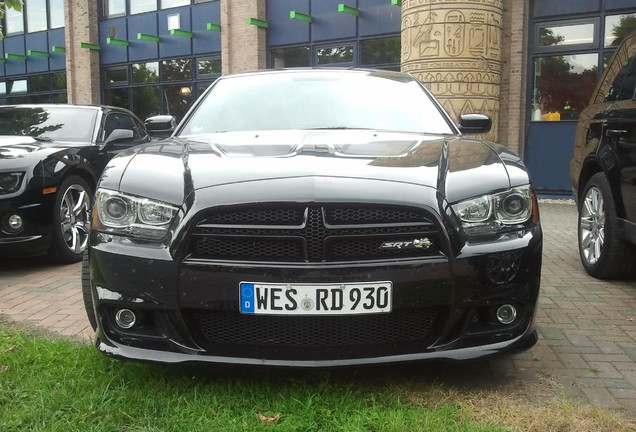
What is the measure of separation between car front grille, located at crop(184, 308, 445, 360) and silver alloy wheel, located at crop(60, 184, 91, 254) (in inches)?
139

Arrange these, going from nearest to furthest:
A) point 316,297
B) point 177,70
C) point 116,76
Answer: point 316,297 < point 177,70 < point 116,76

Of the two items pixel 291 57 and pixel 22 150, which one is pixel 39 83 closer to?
pixel 291 57

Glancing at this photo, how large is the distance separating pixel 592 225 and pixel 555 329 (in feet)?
5.83

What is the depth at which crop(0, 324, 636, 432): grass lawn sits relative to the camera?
7.75 ft

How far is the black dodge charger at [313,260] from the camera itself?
2.41 m

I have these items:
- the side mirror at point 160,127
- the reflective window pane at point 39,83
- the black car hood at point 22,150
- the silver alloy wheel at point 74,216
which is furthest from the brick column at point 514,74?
the reflective window pane at point 39,83

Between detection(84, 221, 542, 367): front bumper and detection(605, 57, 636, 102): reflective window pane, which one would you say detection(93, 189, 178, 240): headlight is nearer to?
detection(84, 221, 542, 367): front bumper

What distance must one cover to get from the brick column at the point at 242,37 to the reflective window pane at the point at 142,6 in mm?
3484

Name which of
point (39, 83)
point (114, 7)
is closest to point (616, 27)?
point (114, 7)

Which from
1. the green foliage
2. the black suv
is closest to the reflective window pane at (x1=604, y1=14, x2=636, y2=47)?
the black suv

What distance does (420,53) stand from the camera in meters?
11.3

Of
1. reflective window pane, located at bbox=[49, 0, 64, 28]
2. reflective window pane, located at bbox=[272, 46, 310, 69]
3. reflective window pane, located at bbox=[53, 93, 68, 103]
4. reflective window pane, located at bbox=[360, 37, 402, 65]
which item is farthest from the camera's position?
reflective window pane, located at bbox=[49, 0, 64, 28]

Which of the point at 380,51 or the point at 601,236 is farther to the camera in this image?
the point at 380,51

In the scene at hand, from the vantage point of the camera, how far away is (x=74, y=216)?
5.76 metres
